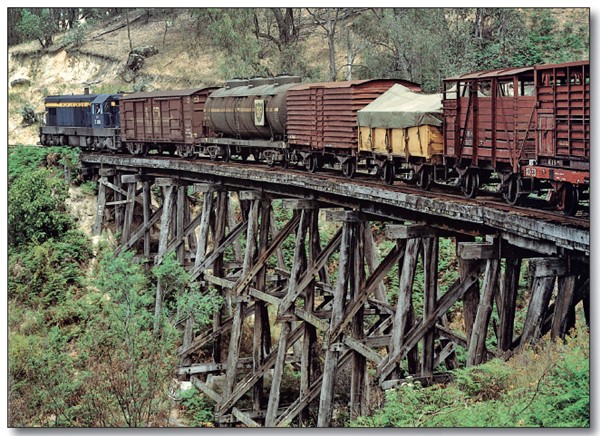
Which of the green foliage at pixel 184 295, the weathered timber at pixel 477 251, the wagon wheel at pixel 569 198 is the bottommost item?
the green foliage at pixel 184 295

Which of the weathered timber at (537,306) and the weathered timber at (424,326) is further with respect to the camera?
the weathered timber at (424,326)

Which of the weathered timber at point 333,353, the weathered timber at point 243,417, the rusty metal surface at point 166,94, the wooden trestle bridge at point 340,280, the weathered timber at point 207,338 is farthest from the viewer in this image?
the rusty metal surface at point 166,94

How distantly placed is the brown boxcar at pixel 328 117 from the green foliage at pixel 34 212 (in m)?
8.22

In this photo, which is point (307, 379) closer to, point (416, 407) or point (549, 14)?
point (416, 407)

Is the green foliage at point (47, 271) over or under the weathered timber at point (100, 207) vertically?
under

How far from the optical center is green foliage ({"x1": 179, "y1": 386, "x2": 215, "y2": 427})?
19188mm

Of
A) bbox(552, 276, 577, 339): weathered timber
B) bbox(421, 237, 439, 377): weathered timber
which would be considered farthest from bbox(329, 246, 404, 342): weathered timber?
bbox(552, 276, 577, 339): weathered timber

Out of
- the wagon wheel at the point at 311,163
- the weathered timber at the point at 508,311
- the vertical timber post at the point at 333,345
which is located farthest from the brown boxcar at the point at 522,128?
the wagon wheel at the point at 311,163

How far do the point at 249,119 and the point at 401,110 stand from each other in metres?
6.85

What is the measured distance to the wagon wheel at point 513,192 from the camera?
14.2 meters

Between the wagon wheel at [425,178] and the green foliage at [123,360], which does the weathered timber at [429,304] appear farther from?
the green foliage at [123,360]

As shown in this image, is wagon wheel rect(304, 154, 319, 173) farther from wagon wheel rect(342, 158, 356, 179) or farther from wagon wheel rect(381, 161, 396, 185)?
wagon wheel rect(381, 161, 396, 185)

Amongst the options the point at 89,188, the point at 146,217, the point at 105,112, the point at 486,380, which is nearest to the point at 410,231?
the point at 486,380
